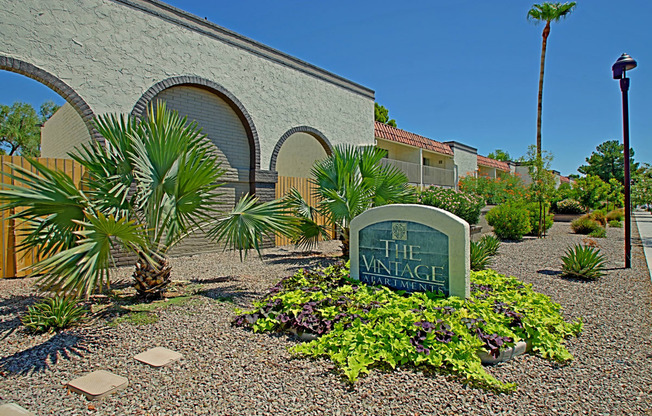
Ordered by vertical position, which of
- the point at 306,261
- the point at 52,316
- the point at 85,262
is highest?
the point at 85,262

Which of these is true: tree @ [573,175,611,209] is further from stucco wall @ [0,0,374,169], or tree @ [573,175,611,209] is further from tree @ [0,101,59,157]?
tree @ [0,101,59,157]

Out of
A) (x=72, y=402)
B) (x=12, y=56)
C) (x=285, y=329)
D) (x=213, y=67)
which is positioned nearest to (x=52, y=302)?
(x=72, y=402)

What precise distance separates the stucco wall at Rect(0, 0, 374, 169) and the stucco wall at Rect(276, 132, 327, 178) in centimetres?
285

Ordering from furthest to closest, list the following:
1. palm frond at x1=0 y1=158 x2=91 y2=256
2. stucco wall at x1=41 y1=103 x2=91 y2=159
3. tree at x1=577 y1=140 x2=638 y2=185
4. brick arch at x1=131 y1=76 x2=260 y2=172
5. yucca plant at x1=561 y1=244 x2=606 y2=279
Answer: tree at x1=577 y1=140 x2=638 y2=185
stucco wall at x1=41 y1=103 x2=91 y2=159
brick arch at x1=131 y1=76 x2=260 y2=172
yucca plant at x1=561 y1=244 x2=606 y2=279
palm frond at x1=0 y1=158 x2=91 y2=256

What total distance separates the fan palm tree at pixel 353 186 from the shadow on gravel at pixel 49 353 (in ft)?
16.6

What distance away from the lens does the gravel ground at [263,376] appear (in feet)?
9.81

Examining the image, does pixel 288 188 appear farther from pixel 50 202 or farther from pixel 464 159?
pixel 464 159

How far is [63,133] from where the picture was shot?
14.7m

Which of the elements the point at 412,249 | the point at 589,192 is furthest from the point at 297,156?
the point at 589,192

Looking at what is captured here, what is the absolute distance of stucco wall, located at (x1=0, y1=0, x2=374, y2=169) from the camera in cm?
750

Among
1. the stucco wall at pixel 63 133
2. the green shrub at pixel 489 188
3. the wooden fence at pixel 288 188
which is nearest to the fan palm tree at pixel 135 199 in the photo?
the wooden fence at pixel 288 188

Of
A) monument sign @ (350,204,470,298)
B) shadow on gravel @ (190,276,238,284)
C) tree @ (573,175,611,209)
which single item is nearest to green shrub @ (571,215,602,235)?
tree @ (573,175,611,209)

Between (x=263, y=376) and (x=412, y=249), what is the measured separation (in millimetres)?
2691

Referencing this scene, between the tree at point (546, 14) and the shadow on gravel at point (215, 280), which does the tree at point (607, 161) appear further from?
the shadow on gravel at point (215, 280)
